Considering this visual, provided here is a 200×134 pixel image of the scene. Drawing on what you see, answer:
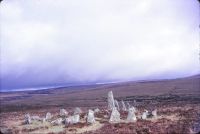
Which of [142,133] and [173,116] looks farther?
[173,116]

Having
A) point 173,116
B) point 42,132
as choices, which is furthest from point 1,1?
point 173,116

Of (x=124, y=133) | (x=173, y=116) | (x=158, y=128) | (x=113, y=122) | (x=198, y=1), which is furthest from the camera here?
(x=173, y=116)

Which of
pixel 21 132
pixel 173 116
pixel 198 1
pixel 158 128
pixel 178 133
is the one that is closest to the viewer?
pixel 198 1

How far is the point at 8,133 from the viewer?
2559cm

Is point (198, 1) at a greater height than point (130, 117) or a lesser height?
greater

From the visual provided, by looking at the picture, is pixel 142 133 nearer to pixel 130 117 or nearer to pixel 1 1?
pixel 130 117

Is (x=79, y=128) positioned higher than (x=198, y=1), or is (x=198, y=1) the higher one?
(x=198, y=1)

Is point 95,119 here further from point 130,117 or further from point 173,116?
point 173,116

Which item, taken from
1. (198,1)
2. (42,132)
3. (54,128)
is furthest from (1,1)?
(54,128)

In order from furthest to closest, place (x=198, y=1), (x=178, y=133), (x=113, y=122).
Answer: (x=113, y=122)
(x=178, y=133)
(x=198, y=1)

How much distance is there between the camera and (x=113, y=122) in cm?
2856

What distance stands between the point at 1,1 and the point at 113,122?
17390 mm

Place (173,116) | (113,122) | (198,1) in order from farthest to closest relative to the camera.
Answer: (173,116) < (113,122) < (198,1)

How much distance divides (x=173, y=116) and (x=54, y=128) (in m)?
10.0
